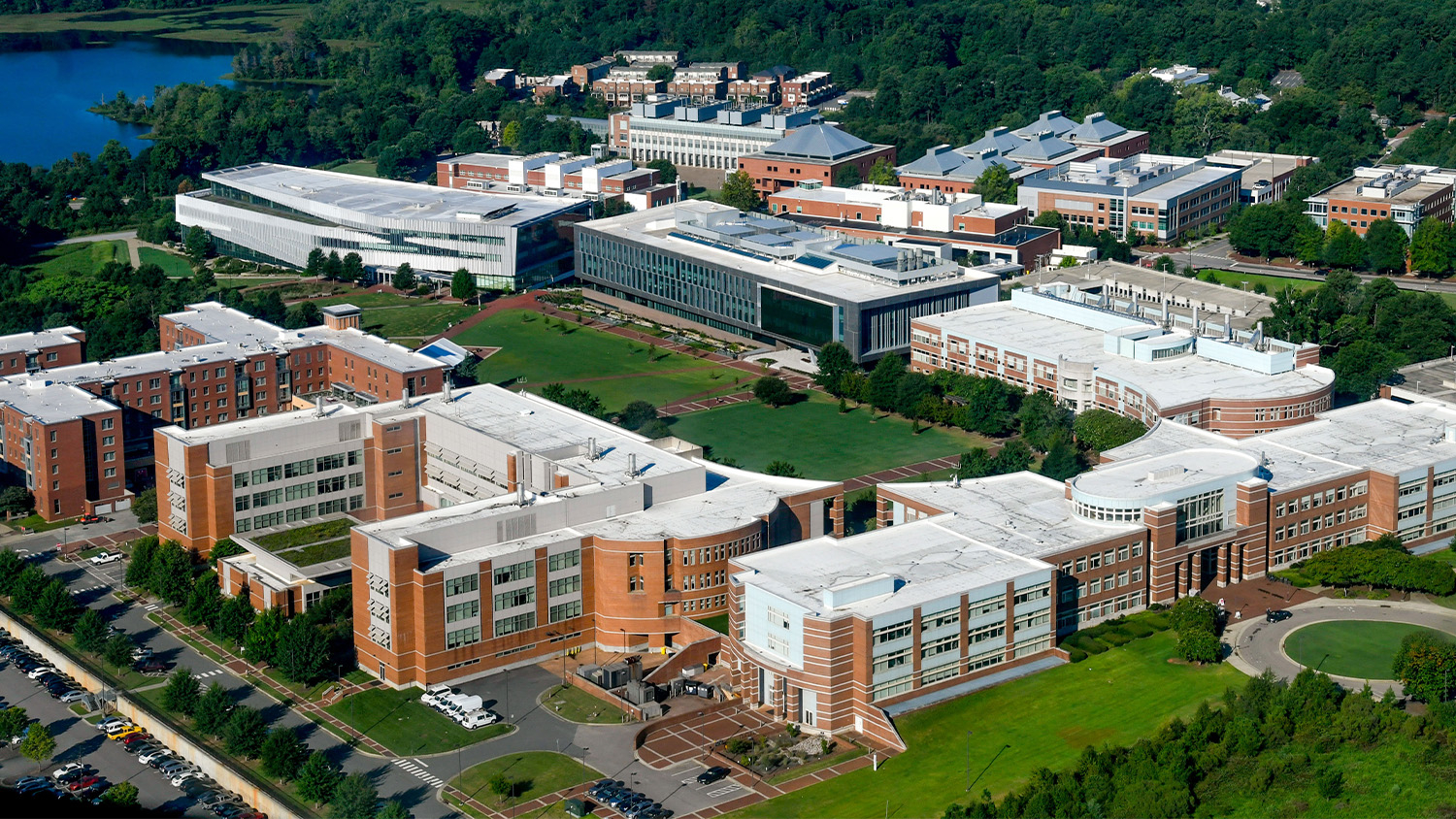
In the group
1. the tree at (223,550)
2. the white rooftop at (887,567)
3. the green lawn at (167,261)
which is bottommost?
the tree at (223,550)

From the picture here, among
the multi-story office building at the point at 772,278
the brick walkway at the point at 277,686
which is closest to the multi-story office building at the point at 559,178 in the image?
the multi-story office building at the point at 772,278

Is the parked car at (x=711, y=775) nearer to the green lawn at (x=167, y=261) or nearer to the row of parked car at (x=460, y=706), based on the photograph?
the row of parked car at (x=460, y=706)

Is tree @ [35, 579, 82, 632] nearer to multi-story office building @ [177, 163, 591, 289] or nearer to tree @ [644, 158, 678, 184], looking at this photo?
multi-story office building @ [177, 163, 591, 289]

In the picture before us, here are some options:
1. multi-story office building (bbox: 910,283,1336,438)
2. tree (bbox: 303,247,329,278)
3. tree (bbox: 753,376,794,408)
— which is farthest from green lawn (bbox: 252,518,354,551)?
tree (bbox: 303,247,329,278)

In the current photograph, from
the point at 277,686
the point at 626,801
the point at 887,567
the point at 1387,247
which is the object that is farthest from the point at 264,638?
the point at 1387,247

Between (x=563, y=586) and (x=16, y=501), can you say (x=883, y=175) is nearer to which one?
(x=16, y=501)

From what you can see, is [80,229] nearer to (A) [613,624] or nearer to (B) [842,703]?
(A) [613,624]

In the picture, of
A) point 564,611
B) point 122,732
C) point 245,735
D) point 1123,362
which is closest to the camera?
point 245,735
